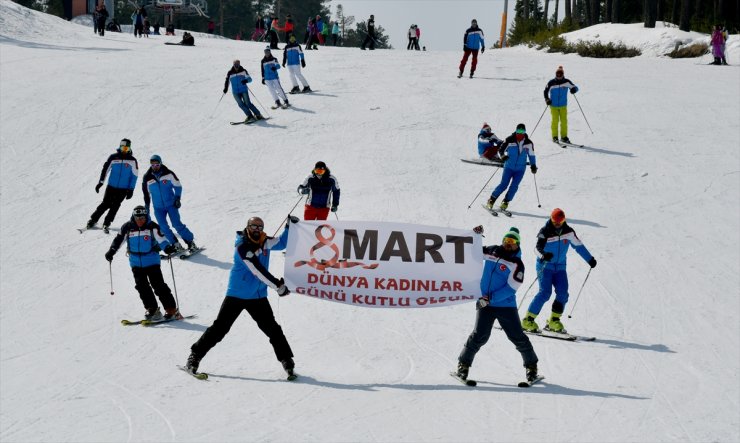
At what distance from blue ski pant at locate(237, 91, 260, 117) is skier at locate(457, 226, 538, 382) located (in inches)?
516

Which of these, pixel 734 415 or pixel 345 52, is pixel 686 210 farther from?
pixel 345 52

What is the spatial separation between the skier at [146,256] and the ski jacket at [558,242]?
4664 mm

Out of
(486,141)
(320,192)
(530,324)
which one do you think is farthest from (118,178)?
(530,324)

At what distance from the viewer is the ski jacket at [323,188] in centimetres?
1316

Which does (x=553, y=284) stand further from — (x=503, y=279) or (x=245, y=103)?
(x=245, y=103)

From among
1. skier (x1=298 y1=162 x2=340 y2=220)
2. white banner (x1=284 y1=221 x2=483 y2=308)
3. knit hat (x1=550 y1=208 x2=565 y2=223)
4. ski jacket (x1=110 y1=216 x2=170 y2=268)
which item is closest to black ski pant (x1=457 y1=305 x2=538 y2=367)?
white banner (x1=284 y1=221 x2=483 y2=308)

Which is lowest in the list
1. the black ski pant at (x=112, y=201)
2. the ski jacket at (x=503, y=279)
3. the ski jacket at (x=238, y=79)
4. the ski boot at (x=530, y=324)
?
the ski boot at (x=530, y=324)

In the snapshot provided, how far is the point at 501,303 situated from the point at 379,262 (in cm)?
149

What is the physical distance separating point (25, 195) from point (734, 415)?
13.4 meters

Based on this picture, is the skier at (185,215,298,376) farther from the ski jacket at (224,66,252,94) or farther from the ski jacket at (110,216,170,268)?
the ski jacket at (224,66,252,94)

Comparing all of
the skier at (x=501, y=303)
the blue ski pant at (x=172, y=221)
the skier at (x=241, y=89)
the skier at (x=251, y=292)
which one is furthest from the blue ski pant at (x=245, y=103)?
the skier at (x=501, y=303)

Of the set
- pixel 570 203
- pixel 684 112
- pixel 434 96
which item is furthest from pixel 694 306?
pixel 434 96

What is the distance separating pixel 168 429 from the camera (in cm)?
800

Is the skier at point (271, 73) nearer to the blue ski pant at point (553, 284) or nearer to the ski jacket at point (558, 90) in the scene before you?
the ski jacket at point (558, 90)
